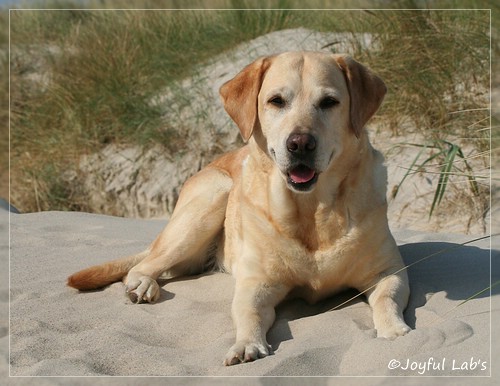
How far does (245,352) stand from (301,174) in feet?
3.02

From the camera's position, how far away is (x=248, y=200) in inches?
163

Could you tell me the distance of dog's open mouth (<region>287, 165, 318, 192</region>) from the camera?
3.66 m

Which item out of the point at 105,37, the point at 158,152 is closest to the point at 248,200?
the point at 158,152

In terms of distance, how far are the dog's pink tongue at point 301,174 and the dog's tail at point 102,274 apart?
1.52m

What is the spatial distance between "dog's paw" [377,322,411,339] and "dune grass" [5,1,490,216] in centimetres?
339

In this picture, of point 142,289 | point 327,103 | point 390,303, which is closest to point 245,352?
point 390,303

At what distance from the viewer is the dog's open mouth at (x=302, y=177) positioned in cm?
366

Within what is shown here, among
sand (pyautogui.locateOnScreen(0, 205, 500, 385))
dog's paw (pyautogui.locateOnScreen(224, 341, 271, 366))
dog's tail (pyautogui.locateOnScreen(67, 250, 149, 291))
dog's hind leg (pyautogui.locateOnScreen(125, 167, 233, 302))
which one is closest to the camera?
sand (pyautogui.locateOnScreen(0, 205, 500, 385))

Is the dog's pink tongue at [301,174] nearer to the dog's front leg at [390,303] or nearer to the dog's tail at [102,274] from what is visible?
the dog's front leg at [390,303]

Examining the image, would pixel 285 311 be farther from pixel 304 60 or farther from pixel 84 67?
pixel 84 67

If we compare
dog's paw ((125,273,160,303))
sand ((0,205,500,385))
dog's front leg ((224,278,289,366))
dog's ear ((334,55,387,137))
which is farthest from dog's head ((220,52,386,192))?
dog's paw ((125,273,160,303))

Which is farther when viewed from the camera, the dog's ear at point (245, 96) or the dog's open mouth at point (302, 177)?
the dog's ear at point (245, 96)

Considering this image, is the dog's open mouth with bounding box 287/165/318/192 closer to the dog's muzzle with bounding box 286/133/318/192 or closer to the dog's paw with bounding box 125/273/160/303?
the dog's muzzle with bounding box 286/133/318/192

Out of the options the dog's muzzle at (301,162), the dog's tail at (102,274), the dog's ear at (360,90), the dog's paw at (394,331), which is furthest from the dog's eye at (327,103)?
the dog's tail at (102,274)
